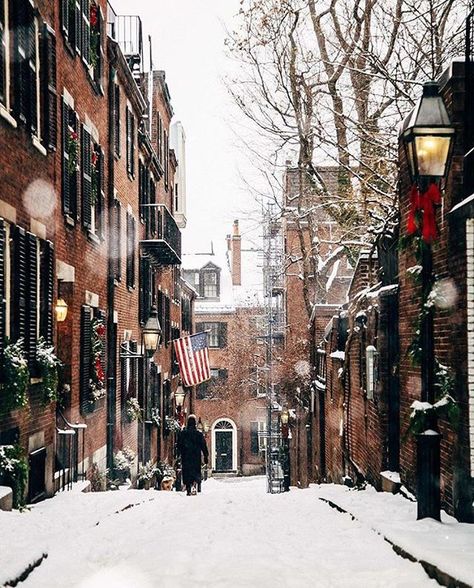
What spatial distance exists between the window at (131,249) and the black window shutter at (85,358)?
17.9 feet

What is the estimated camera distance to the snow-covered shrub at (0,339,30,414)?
31.6 feet

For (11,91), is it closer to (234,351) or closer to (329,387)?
(329,387)

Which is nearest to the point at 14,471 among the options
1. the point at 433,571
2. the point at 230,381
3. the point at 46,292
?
the point at 46,292

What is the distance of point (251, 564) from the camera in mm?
6625

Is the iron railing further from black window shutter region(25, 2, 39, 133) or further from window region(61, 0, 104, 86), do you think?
window region(61, 0, 104, 86)

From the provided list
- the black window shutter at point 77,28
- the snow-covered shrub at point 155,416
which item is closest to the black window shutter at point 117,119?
the black window shutter at point 77,28

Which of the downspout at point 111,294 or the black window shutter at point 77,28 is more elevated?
the black window shutter at point 77,28

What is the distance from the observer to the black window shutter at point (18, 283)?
1042 centimetres

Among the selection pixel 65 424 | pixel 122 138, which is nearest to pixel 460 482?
pixel 65 424

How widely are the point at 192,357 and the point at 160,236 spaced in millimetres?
6065

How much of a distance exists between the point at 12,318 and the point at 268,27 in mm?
12289

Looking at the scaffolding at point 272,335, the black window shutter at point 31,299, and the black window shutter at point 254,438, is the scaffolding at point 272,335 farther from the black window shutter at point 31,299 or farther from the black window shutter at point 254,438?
the black window shutter at point 31,299

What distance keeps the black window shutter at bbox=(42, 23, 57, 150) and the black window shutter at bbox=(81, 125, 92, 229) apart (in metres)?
2.83

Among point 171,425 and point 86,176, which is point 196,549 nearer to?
point 86,176
